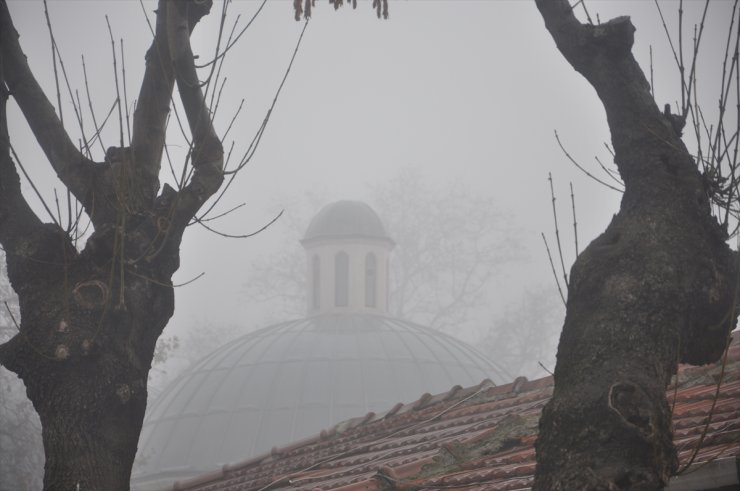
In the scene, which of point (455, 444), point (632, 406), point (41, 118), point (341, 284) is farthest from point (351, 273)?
point (632, 406)

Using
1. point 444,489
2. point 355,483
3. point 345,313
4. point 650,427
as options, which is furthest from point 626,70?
point 345,313

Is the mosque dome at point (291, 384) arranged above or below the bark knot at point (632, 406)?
above

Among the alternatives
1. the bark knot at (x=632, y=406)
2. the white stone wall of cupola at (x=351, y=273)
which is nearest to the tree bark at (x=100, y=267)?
the bark knot at (x=632, y=406)

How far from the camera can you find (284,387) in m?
24.8

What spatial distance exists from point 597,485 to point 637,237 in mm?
1043

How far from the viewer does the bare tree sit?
17.8 feet

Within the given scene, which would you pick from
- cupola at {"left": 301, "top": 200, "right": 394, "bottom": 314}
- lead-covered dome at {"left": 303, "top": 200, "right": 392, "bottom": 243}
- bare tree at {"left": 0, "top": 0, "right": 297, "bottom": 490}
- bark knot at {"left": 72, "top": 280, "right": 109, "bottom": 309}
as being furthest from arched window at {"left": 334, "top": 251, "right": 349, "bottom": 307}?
bark knot at {"left": 72, "top": 280, "right": 109, "bottom": 309}

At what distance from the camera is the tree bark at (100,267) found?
543 centimetres

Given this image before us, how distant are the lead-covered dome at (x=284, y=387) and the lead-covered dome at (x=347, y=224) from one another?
3.62 metres

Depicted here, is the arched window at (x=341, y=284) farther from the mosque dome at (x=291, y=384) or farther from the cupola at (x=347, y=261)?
the mosque dome at (x=291, y=384)

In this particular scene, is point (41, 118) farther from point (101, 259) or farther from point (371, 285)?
point (371, 285)

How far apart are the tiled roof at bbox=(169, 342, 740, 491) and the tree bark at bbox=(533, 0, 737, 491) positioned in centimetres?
44

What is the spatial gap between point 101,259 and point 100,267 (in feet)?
0.13

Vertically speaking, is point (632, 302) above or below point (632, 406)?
above
